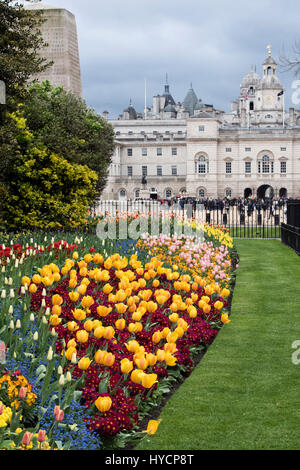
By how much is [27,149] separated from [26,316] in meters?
10.7

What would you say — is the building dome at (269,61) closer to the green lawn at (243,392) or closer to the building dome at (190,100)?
the building dome at (190,100)

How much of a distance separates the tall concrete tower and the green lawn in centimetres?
1899

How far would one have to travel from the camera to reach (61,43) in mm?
25938

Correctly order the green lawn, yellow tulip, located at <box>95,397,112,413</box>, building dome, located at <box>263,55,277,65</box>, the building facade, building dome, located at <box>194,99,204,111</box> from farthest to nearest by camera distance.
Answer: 1. building dome, located at <box>194,99,204,111</box>
2. building dome, located at <box>263,55,277,65</box>
3. the building facade
4. the green lawn
5. yellow tulip, located at <box>95,397,112,413</box>

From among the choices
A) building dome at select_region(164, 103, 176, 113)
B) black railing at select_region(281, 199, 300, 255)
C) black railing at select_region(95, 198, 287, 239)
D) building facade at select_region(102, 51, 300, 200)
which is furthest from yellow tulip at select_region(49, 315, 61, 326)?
building dome at select_region(164, 103, 176, 113)

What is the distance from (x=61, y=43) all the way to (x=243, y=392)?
22.8 metres

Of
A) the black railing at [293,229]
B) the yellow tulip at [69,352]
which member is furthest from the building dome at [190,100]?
the yellow tulip at [69,352]

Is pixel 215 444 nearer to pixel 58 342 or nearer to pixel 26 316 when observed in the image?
pixel 58 342

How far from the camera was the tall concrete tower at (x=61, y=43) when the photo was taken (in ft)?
84.8

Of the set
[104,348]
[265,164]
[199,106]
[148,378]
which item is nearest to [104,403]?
[148,378]

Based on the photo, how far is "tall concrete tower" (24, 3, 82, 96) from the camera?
25.9 m

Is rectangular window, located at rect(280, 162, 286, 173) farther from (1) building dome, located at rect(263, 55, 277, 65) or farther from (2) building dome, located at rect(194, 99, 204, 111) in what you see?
(2) building dome, located at rect(194, 99, 204, 111)

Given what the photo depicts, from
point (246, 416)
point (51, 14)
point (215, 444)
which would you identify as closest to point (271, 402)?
point (246, 416)
